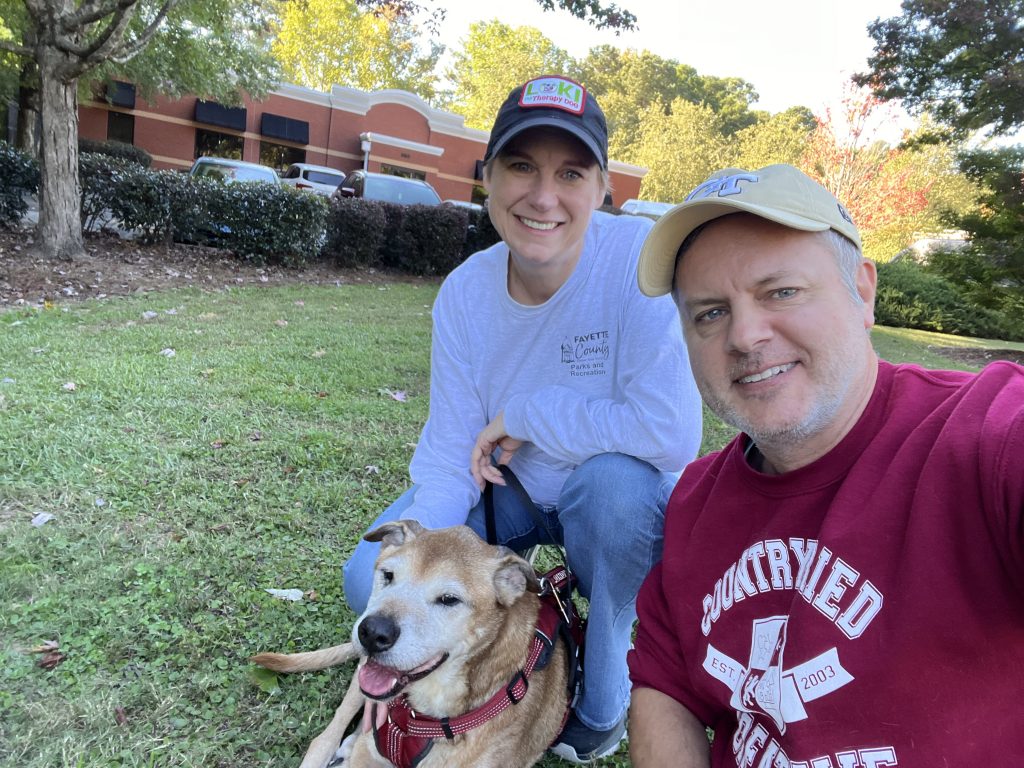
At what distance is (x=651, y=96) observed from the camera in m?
60.7

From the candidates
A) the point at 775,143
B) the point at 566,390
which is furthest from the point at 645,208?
the point at 566,390

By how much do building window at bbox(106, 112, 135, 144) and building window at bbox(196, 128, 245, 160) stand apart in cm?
276

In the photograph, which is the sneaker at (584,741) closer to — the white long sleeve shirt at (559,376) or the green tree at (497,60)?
the white long sleeve shirt at (559,376)

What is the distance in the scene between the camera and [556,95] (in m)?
2.32

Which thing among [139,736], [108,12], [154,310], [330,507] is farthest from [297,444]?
[108,12]

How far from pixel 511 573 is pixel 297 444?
3.01 meters

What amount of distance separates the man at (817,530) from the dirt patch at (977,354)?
47.1ft

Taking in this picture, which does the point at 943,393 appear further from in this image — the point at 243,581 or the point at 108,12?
the point at 108,12

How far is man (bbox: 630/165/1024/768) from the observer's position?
1.15 metres

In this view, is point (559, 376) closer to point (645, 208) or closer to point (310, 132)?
point (645, 208)

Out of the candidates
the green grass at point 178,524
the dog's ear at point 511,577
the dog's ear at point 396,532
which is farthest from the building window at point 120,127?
the dog's ear at point 511,577

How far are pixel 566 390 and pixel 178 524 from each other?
8.19 ft

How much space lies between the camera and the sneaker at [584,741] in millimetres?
2461

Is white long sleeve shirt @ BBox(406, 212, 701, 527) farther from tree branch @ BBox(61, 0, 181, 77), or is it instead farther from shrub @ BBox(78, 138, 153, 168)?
shrub @ BBox(78, 138, 153, 168)
